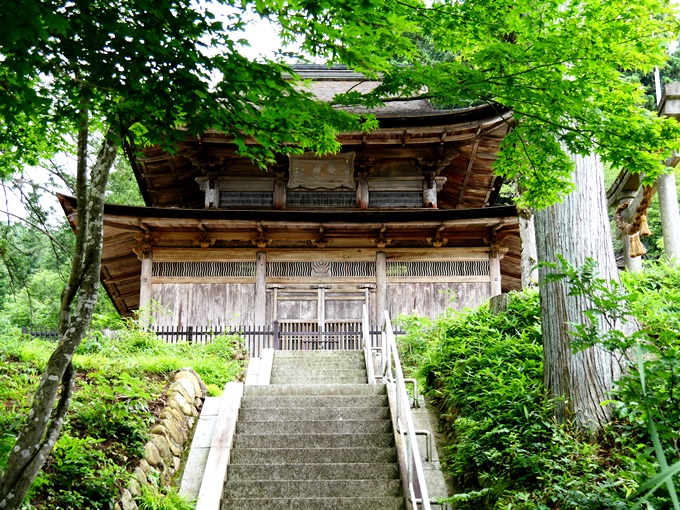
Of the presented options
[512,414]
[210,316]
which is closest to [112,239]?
[210,316]

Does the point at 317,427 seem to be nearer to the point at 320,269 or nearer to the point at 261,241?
the point at 320,269

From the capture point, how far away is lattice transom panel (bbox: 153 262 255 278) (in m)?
15.1

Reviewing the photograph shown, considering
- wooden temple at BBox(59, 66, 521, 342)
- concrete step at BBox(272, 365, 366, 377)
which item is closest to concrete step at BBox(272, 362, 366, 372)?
concrete step at BBox(272, 365, 366, 377)

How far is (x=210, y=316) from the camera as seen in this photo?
14.8 meters

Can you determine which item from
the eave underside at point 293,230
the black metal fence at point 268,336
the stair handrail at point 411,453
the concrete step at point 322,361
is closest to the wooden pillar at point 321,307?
the black metal fence at point 268,336

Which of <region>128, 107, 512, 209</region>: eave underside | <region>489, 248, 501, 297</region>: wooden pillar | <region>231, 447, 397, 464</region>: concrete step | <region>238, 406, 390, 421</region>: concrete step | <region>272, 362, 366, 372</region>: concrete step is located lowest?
<region>231, 447, 397, 464</region>: concrete step

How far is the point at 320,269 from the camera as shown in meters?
15.2

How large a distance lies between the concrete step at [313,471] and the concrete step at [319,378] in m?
3.36

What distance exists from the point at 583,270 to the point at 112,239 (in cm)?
1352

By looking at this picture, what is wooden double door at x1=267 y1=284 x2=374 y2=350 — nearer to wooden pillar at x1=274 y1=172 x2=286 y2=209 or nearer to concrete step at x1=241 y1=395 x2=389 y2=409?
wooden pillar at x1=274 y1=172 x2=286 y2=209

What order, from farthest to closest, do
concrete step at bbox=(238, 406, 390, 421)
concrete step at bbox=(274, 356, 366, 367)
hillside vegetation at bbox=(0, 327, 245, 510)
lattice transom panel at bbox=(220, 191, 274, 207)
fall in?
lattice transom panel at bbox=(220, 191, 274, 207), concrete step at bbox=(274, 356, 366, 367), concrete step at bbox=(238, 406, 390, 421), hillside vegetation at bbox=(0, 327, 245, 510)

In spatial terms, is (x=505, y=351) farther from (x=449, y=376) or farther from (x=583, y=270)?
(x=583, y=270)

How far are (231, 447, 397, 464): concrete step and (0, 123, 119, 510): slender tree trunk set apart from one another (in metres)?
2.85

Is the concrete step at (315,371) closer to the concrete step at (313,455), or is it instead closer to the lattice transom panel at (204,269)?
the concrete step at (313,455)
